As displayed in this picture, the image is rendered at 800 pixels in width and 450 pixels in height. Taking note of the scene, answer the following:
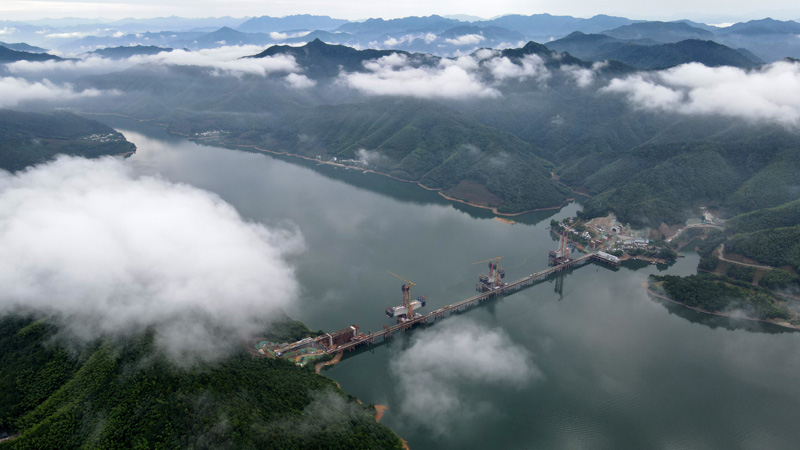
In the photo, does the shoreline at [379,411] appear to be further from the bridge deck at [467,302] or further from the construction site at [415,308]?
the bridge deck at [467,302]

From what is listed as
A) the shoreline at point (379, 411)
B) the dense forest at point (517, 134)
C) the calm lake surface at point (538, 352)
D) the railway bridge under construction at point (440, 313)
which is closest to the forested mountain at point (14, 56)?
the dense forest at point (517, 134)

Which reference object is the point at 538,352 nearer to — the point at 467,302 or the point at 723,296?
the point at 467,302

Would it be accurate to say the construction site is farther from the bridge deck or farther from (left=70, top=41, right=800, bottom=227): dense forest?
(left=70, top=41, right=800, bottom=227): dense forest

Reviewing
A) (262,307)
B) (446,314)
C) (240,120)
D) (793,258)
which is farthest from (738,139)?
(240,120)

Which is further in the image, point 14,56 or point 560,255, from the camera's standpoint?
point 14,56

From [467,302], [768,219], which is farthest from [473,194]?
[768,219]

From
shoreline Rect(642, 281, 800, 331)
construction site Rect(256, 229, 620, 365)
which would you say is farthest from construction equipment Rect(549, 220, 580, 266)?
shoreline Rect(642, 281, 800, 331)
